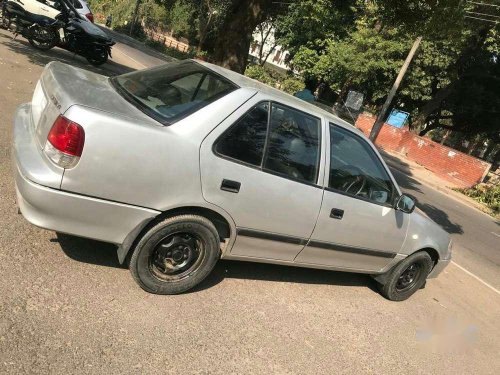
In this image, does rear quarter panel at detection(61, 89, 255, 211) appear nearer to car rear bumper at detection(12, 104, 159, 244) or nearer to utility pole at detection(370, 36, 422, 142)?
car rear bumper at detection(12, 104, 159, 244)

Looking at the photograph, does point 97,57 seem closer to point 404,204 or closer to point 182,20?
point 404,204

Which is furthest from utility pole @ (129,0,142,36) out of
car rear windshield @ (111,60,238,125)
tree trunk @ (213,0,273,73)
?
car rear windshield @ (111,60,238,125)

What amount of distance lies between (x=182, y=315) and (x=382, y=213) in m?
2.18

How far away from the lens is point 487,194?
19016 mm

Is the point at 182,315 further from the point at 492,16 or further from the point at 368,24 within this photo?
the point at 368,24

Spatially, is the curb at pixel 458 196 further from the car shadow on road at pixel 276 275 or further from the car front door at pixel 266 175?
the car front door at pixel 266 175

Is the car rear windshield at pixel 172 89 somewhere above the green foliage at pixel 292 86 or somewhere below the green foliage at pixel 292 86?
above

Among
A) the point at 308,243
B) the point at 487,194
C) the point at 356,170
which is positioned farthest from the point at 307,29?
the point at 308,243

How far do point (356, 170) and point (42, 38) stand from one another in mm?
11077

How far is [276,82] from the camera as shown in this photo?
39156 millimetres

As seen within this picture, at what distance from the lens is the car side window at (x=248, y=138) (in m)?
3.50

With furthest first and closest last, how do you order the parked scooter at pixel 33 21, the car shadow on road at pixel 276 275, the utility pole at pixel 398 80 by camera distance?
the utility pole at pixel 398 80
the parked scooter at pixel 33 21
the car shadow on road at pixel 276 275

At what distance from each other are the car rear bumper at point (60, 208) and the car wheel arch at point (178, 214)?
0.13 ft

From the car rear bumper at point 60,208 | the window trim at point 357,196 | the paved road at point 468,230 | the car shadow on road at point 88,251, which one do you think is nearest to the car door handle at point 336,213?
the window trim at point 357,196
